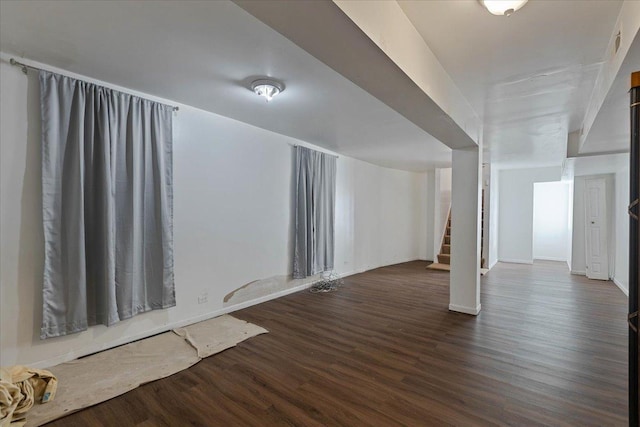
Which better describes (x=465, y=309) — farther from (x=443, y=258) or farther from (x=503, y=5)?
(x=443, y=258)

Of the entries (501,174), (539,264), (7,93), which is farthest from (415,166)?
(7,93)

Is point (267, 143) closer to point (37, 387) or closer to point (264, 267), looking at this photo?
point (264, 267)

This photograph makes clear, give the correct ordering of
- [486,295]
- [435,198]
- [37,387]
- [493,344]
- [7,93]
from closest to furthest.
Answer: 1. [37,387]
2. [7,93]
3. [493,344]
4. [486,295]
5. [435,198]

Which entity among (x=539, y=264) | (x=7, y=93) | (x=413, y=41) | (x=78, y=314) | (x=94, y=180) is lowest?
(x=539, y=264)

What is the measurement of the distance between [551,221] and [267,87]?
9541 mm

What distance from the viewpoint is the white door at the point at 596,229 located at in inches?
229

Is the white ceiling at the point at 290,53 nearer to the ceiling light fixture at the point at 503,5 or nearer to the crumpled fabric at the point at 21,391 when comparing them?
the ceiling light fixture at the point at 503,5

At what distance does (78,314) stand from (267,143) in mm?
2935

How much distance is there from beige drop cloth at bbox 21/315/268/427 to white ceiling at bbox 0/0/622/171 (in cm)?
252

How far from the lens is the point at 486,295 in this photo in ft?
15.2

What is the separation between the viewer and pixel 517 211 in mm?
7793

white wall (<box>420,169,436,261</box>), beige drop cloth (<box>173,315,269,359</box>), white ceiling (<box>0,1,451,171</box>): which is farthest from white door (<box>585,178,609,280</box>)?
beige drop cloth (<box>173,315,269,359</box>)

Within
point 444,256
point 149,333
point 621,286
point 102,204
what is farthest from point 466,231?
point 102,204

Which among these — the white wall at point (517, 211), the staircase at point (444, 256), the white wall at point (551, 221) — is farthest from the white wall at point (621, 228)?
the staircase at point (444, 256)
